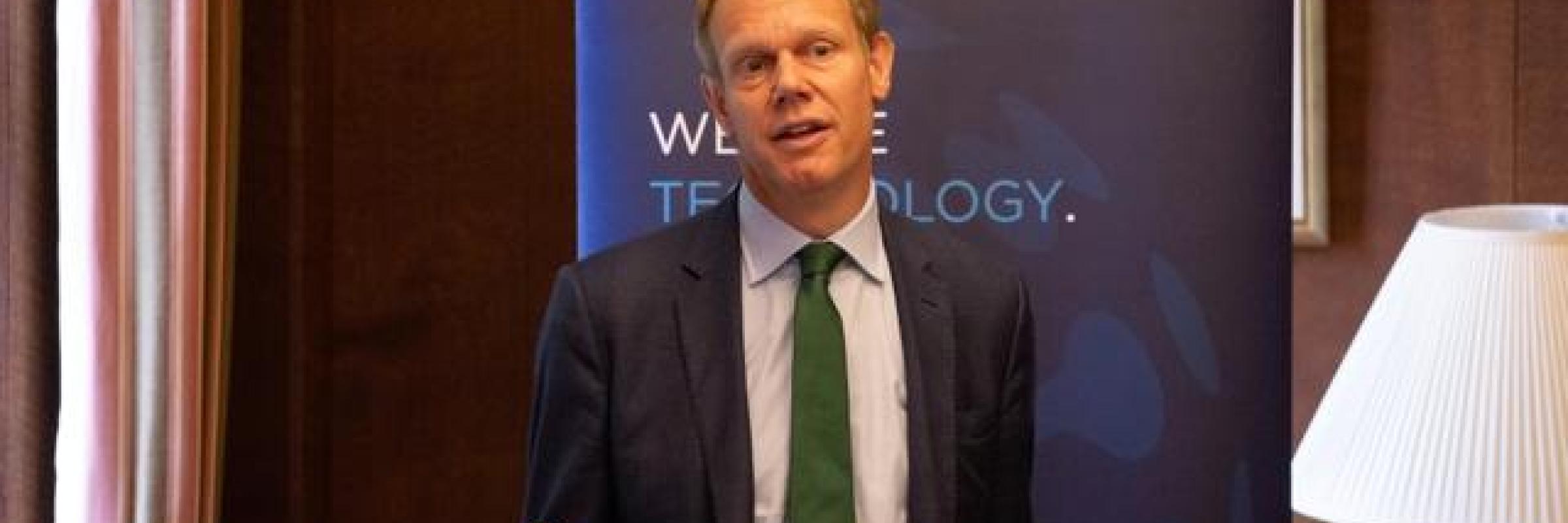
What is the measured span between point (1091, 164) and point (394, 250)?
1.49 m

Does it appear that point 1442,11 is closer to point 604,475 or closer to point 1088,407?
point 1088,407

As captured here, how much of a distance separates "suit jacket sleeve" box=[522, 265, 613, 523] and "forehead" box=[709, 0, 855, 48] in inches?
10.8

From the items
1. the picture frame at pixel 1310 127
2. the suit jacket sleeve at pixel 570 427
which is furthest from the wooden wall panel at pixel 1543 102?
the suit jacket sleeve at pixel 570 427

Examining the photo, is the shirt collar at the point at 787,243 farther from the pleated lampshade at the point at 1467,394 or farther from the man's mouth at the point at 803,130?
the pleated lampshade at the point at 1467,394

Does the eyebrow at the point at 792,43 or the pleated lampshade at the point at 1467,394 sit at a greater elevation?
the eyebrow at the point at 792,43

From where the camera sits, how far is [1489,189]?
3.77 m

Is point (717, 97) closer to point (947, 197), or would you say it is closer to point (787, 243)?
point (787, 243)

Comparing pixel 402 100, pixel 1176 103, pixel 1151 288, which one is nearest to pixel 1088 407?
pixel 1151 288

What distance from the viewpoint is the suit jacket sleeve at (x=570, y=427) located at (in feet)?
6.79

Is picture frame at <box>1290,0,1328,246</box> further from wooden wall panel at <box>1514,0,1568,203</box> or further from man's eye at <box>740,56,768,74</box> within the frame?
man's eye at <box>740,56,768,74</box>

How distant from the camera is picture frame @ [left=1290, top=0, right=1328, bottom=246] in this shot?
12.8ft

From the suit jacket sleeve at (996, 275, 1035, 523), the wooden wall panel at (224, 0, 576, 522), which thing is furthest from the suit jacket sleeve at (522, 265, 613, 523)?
the wooden wall panel at (224, 0, 576, 522)

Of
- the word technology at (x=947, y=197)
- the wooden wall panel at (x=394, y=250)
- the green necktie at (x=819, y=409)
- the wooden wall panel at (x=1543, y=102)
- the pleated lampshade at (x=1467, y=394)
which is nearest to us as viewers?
the green necktie at (x=819, y=409)

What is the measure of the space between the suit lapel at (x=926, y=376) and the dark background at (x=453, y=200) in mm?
1534
